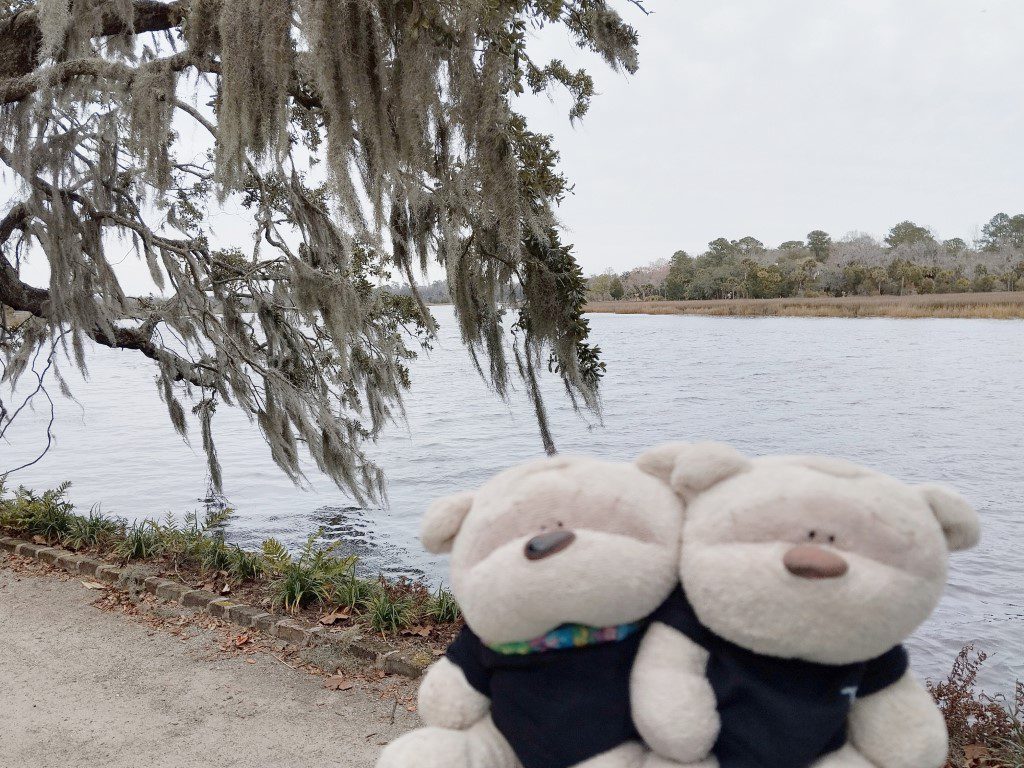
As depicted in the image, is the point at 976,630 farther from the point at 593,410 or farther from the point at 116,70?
the point at 116,70

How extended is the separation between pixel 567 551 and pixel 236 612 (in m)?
3.90

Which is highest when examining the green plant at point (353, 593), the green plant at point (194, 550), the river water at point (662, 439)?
the green plant at point (194, 550)

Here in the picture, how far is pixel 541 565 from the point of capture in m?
1.38

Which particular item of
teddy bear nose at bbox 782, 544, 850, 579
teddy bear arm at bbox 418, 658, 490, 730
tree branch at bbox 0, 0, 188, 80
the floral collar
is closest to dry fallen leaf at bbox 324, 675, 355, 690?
teddy bear arm at bbox 418, 658, 490, 730

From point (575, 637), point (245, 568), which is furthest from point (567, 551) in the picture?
point (245, 568)

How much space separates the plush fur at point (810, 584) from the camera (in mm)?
1264

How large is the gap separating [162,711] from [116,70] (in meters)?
3.89

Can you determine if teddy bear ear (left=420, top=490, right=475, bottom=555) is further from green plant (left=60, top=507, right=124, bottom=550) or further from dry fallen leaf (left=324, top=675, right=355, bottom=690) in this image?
green plant (left=60, top=507, right=124, bottom=550)

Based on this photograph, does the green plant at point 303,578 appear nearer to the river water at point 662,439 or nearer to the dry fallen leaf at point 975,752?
the river water at point 662,439

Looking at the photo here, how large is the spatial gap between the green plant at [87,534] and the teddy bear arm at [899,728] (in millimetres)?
6200

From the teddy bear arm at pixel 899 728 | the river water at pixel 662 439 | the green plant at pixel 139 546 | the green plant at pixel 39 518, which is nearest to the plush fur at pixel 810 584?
the teddy bear arm at pixel 899 728

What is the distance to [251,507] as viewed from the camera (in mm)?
12219

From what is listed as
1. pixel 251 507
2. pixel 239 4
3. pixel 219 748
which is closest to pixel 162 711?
pixel 219 748

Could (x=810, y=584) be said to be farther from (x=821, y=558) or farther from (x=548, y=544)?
(x=548, y=544)
